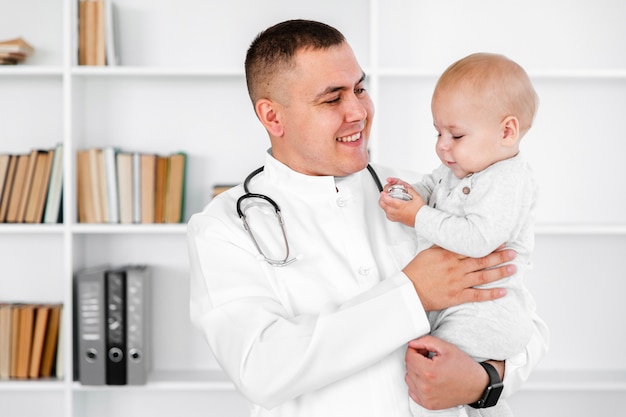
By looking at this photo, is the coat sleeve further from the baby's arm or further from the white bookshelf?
the white bookshelf

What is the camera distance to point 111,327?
2980 millimetres

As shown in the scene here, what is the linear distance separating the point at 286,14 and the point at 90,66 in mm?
783

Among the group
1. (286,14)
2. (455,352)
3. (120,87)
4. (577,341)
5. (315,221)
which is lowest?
(577,341)

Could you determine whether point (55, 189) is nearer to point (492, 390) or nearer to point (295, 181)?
point (295, 181)

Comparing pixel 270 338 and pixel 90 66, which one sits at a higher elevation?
pixel 90 66

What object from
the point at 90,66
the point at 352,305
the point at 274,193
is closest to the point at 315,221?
the point at 274,193

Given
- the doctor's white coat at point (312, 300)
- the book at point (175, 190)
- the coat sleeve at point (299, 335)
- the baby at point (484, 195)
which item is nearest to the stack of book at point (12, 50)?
the book at point (175, 190)

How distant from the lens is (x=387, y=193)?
1.62 metres

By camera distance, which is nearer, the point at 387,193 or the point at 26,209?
the point at 387,193

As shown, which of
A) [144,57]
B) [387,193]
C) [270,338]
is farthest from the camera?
[144,57]

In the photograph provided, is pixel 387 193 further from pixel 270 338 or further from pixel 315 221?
pixel 270 338

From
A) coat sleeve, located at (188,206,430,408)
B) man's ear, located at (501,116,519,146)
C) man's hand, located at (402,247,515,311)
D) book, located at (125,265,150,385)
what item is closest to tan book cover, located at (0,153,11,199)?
book, located at (125,265,150,385)

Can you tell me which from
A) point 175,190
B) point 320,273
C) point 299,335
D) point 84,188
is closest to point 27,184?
point 84,188

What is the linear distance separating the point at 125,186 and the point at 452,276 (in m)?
1.82
